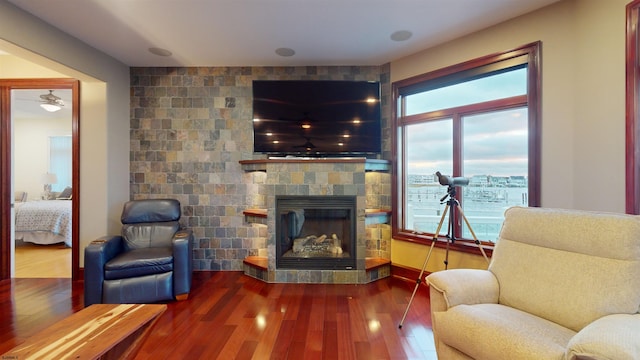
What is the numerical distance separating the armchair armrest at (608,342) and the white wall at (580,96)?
1285mm

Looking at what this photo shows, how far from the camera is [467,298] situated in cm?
165

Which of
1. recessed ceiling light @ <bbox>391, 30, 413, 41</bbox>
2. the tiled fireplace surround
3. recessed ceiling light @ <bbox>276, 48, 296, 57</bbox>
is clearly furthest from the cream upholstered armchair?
recessed ceiling light @ <bbox>276, 48, 296, 57</bbox>

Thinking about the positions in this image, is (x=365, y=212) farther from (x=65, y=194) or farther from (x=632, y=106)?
(x=65, y=194)

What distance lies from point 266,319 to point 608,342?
6.97 feet

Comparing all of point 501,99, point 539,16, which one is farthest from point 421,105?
point 539,16

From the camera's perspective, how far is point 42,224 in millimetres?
4449

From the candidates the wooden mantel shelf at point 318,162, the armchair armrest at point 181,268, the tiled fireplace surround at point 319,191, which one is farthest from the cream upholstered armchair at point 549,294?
the armchair armrest at point 181,268

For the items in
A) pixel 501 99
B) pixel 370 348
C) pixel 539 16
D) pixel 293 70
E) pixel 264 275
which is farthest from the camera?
pixel 293 70

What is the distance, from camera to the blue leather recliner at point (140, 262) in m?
2.50

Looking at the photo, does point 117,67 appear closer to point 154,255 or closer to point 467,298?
point 154,255

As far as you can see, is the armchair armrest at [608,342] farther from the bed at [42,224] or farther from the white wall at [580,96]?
the bed at [42,224]

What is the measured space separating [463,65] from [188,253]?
3448 mm

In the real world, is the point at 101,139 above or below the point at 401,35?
below

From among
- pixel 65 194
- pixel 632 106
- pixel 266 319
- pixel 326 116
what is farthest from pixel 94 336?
pixel 65 194
